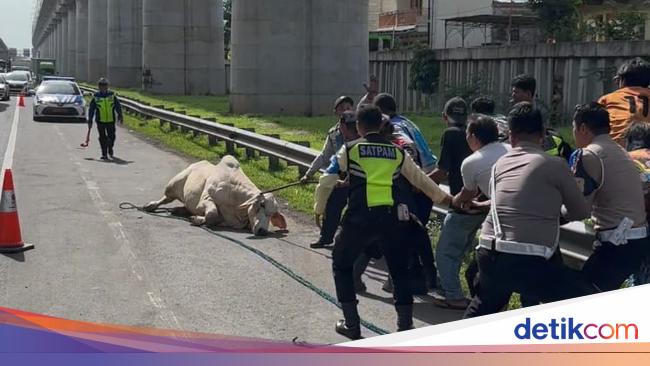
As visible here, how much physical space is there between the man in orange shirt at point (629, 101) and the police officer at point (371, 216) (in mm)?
1444

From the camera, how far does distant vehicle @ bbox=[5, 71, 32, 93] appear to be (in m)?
54.5

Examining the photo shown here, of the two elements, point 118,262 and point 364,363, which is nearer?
point 364,363

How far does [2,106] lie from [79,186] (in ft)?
93.1

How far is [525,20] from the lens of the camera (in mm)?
37938

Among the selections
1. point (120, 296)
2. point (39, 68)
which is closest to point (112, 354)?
point (120, 296)

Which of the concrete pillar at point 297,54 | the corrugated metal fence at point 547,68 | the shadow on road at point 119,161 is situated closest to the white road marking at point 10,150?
the shadow on road at point 119,161

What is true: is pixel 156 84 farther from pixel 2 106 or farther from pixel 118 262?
pixel 118 262

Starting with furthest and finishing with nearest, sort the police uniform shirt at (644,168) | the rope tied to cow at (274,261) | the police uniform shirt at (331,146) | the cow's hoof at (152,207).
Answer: the cow's hoof at (152,207) → the police uniform shirt at (331,146) → the rope tied to cow at (274,261) → the police uniform shirt at (644,168)

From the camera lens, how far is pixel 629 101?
5.60 metres

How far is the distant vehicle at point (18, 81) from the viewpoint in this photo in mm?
54500

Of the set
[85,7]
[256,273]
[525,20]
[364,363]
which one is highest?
[85,7]

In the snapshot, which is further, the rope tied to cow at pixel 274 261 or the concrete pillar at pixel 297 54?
the concrete pillar at pixel 297 54

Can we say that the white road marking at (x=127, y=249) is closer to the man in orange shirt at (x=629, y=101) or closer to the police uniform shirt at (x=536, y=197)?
the police uniform shirt at (x=536, y=197)

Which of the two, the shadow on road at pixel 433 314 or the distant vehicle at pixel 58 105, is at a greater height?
the distant vehicle at pixel 58 105
